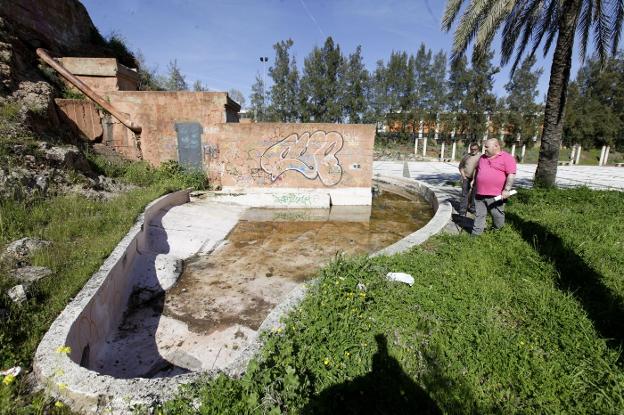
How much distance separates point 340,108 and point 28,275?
3582 cm

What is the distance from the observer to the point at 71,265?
4055 millimetres

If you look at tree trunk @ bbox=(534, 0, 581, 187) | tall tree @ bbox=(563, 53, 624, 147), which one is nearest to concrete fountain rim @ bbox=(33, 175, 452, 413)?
tree trunk @ bbox=(534, 0, 581, 187)

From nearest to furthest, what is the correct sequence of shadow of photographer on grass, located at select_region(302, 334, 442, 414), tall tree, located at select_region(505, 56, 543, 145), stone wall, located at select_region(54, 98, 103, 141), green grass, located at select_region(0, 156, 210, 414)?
shadow of photographer on grass, located at select_region(302, 334, 442, 414)
green grass, located at select_region(0, 156, 210, 414)
stone wall, located at select_region(54, 98, 103, 141)
tall tree, located at select_region(505, 56, 543, 145)

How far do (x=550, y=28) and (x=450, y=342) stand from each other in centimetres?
1099

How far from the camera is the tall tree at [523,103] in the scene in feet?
113

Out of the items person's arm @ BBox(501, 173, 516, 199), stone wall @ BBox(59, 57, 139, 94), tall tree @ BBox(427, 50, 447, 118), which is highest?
tall tree @ BBox(427, 50, 447, 118)

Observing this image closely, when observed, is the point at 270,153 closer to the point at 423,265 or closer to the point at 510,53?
the point at 423,265

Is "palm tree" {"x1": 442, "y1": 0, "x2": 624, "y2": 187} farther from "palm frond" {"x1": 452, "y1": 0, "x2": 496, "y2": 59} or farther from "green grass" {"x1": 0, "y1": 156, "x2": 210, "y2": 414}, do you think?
"green grass" {"x1": 0, "y1": 156, "x2": 210, "y2": 414}

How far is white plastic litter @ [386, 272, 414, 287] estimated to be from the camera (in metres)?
3.83

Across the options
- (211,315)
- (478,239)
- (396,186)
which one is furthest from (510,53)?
(211,315)

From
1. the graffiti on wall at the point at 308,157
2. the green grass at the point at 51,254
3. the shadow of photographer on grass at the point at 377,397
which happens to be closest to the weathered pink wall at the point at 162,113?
the graffiti on wall at the point at 308,157

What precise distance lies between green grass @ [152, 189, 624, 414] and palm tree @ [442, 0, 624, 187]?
504 cm

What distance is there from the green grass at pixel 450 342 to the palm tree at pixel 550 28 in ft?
16.5

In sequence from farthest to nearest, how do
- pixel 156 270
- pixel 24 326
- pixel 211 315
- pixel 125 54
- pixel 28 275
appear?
1. pixel 125 54
2. pixel 156 270
3. pixel 211 315
4. pixel 28 275
5. pixel 24 326
